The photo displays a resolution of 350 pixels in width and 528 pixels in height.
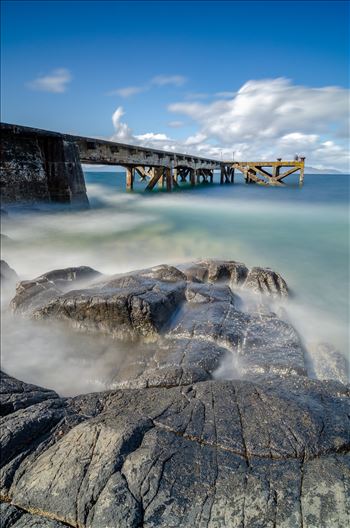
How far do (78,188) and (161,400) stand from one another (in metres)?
12.1

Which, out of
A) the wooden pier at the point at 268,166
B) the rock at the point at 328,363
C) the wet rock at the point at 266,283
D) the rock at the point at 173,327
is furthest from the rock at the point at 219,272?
the wooden pier at the point at 268,166

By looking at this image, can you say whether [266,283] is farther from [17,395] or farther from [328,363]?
[17,395]

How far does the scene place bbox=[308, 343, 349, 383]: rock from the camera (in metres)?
3.87

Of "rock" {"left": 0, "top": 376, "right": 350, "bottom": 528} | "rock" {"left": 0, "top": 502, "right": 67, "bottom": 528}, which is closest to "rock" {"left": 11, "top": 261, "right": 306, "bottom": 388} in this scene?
"rock" {"left": 0, "top": 376, "right": 350, "bottom": 528}

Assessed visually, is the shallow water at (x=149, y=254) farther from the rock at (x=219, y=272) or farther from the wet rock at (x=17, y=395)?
the rock at (x=219, y=272)

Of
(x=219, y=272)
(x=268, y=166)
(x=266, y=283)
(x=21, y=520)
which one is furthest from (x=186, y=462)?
(x=268, y=166)

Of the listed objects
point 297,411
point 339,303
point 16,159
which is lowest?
point 339,303

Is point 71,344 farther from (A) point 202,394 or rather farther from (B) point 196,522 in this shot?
(B) point 196,522

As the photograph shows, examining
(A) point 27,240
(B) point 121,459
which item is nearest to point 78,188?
(A) point 27,240

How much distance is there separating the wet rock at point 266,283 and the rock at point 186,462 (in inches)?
138

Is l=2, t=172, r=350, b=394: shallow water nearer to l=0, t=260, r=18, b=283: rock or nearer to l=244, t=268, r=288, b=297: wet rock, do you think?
l=244, t=268, r=288, b=297: wet rock

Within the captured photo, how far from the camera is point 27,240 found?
31.4ft

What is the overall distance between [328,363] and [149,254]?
5836mm

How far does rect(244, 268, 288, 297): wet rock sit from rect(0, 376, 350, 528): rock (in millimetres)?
3511
